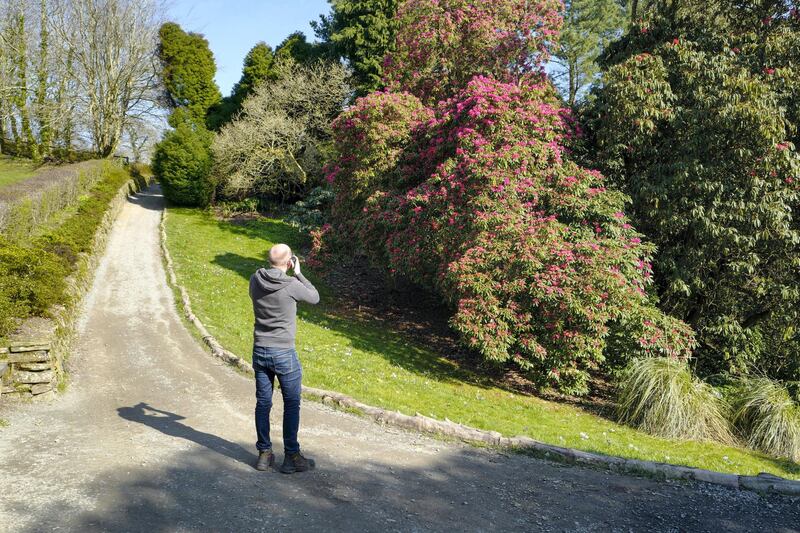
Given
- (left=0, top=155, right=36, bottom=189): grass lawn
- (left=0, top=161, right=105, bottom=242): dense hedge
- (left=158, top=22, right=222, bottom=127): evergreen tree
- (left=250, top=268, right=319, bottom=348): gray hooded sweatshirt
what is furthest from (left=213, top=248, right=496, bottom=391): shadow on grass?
(left=158, top=22, right=222, bottom=127): evergreen tree

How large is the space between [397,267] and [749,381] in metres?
8.83

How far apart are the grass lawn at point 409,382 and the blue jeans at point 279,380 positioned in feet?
10.6

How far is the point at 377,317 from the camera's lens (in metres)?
18.2

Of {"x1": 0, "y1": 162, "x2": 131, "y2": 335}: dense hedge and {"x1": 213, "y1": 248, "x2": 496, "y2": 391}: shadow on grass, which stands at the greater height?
{"x1": 0, "y1": 162, "x2": 131, "y2": 335}: dense hedge

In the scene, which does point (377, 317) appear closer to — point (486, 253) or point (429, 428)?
point (486, 253)

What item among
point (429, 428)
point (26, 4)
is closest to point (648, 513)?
point (429, 428)

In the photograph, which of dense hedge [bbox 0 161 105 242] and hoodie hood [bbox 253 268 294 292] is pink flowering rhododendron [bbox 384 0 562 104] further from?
hoodie hood [bbox 253 268 294 292]

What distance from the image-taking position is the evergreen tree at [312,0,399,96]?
1121 inches

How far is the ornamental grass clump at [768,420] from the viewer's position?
9789 millimetres

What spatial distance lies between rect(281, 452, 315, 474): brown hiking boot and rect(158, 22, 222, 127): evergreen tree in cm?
3539

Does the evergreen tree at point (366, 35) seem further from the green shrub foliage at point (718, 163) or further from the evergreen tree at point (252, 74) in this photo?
the green shrub foliage at point (718, 163)

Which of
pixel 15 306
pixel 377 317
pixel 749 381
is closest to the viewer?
pixel 15 306

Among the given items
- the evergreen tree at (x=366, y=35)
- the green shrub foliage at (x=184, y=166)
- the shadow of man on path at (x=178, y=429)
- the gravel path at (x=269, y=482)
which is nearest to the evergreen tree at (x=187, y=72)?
the green shrub foliage at (x=184, y=166)

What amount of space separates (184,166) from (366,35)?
40.1 ft
